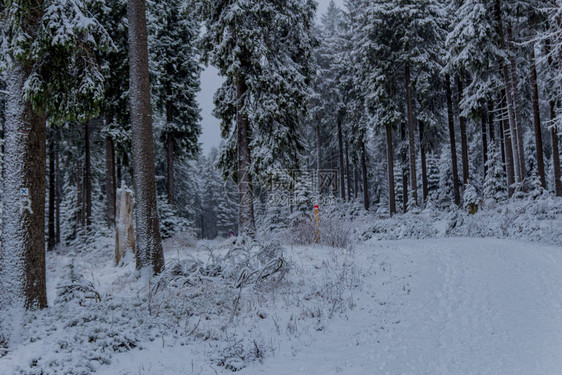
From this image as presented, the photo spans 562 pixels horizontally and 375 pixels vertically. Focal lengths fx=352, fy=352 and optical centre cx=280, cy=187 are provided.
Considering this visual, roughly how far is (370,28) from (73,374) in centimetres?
2159

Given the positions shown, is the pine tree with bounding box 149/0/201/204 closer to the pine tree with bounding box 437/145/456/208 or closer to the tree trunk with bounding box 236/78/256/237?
the tree trunk with bounding box 236/78/256/237

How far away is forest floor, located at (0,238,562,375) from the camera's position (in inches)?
168

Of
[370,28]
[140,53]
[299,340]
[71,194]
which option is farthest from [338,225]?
[71,194]

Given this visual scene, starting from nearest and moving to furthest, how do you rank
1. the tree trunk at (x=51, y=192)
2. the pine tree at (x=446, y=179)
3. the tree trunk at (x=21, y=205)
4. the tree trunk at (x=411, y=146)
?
the tree trunk at (x=21, y=205), the tree trunk at (x=411, y=146), the tree trunk at (x=51, y=192), the pine tree at (x=446, y=179)

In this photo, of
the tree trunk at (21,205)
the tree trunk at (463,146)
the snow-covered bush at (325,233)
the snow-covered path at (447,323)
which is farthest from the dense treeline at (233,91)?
the snow-covered path at (447,323)

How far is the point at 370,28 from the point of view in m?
20.6

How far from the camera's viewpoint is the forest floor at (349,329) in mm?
4270

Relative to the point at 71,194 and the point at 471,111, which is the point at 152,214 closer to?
the point at 471,111

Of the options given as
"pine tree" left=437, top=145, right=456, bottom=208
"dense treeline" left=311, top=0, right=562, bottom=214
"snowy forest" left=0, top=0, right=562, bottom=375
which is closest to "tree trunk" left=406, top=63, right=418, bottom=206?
"dense treeline" left=311, top=0, right=562, bottom=214

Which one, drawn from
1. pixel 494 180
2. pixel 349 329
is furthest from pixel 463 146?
pixel 349 329

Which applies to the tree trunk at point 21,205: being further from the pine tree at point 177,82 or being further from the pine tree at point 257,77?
the pine tree at point 177,82

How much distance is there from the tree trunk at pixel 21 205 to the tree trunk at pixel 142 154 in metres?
2.41

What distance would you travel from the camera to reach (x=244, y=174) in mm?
12781

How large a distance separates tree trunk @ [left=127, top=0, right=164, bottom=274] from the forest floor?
725mm
